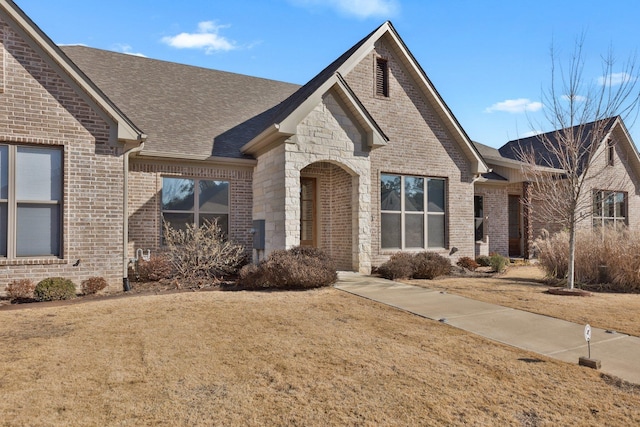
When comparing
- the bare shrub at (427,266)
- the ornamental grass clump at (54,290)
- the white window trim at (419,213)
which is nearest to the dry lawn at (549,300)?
the bare shrub at (427,266)

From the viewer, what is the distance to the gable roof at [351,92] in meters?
11.2

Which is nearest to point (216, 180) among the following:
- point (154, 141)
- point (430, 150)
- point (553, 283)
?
point (154, 141)

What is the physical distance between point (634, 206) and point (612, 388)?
2266 cm

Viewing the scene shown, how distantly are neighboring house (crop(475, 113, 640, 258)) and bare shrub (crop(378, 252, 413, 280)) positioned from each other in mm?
7005

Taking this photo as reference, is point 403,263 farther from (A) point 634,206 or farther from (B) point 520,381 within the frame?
(A) point 634,206

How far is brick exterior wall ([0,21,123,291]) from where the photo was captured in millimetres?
9062

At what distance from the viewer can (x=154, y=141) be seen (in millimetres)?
12422

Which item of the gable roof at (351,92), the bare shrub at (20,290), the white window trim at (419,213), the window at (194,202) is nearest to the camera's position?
the bare shrub at (20,290)

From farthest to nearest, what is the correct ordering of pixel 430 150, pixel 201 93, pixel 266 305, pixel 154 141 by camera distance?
pixel 201 93 → pixel 430 150 → pixel 154 141 → pixel 266 305

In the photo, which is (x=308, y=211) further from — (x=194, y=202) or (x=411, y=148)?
(x=411, y=148)

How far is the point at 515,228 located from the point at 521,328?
655 inches

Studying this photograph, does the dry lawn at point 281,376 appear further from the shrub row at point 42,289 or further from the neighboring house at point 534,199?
the neighboring house at point 534,199

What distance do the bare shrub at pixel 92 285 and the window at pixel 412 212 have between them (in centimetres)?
818

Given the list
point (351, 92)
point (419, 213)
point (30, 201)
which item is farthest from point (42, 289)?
point (419, 213)
